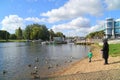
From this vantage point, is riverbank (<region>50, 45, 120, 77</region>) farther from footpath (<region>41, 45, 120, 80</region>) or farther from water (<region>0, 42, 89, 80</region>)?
water (<region>0, 42, 89, 80</region>)

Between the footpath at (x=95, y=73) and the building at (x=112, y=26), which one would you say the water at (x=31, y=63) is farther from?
the building at (x=112, y=26)

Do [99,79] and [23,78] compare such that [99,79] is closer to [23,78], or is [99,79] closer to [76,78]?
[76,78]

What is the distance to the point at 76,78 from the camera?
18.5 m

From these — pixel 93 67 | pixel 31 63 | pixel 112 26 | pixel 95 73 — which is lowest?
pixel 31 63

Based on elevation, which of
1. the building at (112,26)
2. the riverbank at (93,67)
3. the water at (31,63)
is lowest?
the water at (31,63)

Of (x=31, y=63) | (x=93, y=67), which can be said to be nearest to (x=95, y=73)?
(x=93, y=67)

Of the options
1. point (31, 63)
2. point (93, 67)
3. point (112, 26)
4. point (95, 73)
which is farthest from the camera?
point (112, 26)

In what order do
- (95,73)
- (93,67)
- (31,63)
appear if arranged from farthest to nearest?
(31,63) < (93,67) < (95,73)

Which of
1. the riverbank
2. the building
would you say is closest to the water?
the riverbank

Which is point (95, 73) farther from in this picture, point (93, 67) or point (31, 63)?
point (31, 63)

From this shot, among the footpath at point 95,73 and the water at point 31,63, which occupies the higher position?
the footpath at point 95,73

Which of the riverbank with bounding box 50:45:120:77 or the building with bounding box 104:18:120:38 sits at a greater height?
the building with bounding box 104:18:120:38

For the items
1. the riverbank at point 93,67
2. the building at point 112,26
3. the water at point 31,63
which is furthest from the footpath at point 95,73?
the building at point 112,26

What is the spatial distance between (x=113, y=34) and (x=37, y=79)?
527ft
